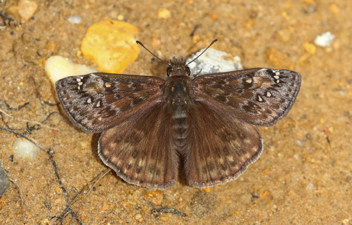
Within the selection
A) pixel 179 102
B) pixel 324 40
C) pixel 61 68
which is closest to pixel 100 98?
pixel 179 102

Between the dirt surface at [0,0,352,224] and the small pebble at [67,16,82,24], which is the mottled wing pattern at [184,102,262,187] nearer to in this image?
the dirt surface at [0,0,352,224]

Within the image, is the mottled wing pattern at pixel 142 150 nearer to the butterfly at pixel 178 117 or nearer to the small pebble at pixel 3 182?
the butterfly at pixel 178 117

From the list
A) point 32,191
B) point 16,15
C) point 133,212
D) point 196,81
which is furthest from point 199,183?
point 16,15

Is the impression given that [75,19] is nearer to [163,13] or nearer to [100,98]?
[163,13]

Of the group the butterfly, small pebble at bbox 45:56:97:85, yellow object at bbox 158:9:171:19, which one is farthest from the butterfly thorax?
yellow object at bbox 158:9:171:19

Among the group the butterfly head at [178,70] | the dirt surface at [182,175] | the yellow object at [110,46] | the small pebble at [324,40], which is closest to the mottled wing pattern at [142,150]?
the dirt surface at [182,175]
